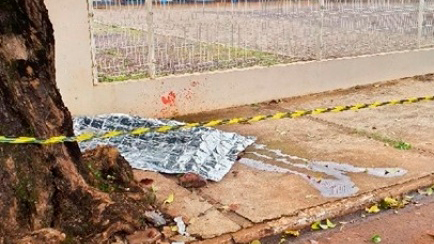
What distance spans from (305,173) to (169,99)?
2.22 metres

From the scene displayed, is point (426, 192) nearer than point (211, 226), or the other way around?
point (211, 226)

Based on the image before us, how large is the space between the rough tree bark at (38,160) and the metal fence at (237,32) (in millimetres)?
2505

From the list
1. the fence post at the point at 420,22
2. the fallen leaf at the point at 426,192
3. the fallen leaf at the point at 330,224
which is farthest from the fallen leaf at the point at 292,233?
the fence post at the point at 420,22

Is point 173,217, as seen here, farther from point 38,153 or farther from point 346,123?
point 346,123

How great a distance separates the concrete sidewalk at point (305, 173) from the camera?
13.9 ft

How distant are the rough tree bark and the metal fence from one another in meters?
2.51

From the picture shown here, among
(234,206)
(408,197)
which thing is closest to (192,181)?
(234,206)

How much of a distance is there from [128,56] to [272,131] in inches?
70.2

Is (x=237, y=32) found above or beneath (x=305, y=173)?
above

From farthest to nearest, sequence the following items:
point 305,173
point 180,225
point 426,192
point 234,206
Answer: point 305,173
point 426,192
point 234,206
point 180,225

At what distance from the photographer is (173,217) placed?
4.16 m

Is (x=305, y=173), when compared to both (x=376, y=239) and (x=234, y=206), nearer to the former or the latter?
(x=234, y=206)

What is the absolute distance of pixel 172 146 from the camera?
5480mm

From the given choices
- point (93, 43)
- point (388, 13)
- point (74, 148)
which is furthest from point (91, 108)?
point (388, 13)
